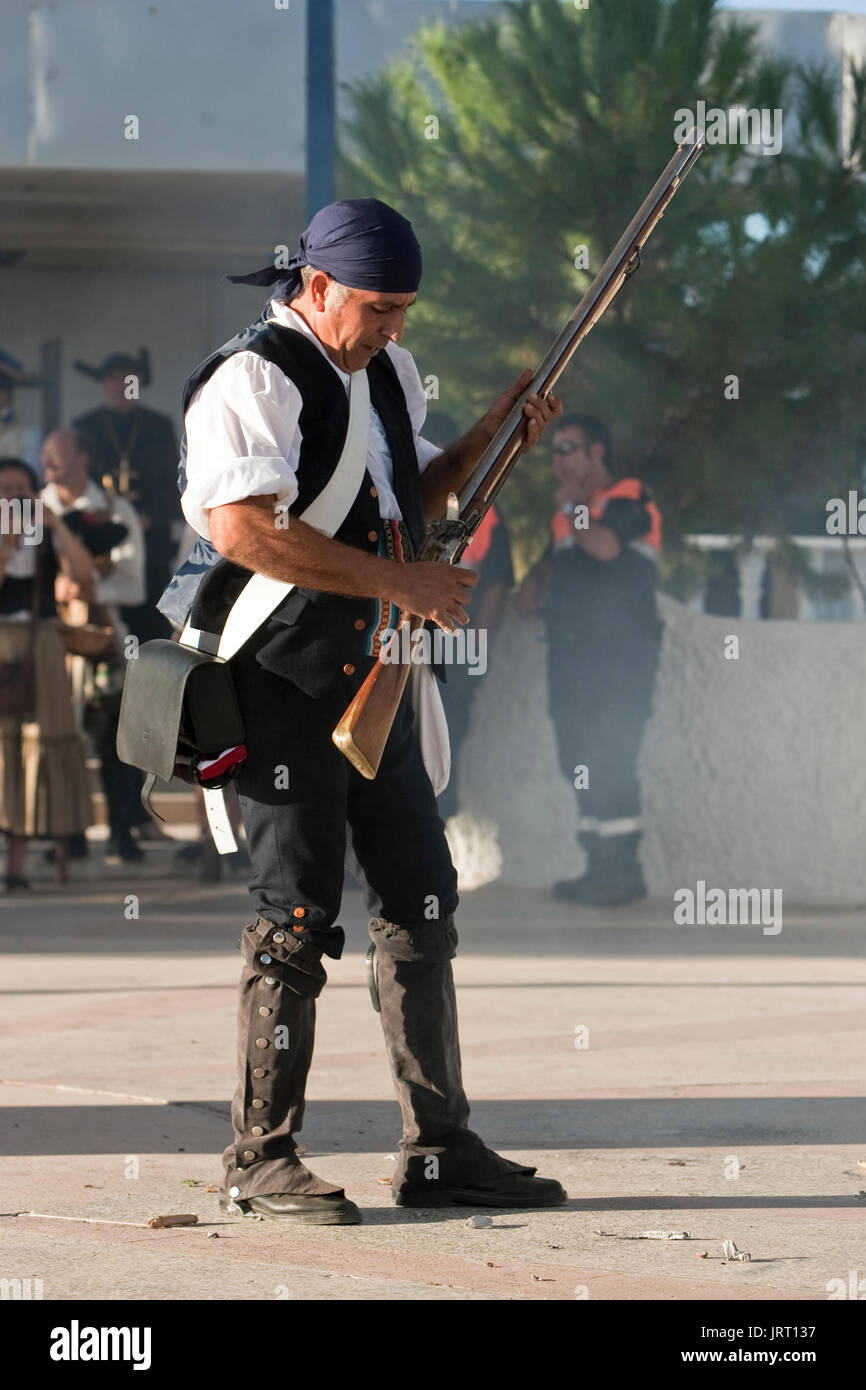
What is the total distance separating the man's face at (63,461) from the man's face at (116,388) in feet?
3.82

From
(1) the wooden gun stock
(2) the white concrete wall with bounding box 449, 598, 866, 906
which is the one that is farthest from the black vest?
(2) the white concrete wall with bounding box 449, 598, 866, 906

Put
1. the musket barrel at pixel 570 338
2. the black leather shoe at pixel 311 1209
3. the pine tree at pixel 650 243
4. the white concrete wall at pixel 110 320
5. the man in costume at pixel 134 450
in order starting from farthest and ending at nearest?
the white concrete wall at pixel 110 320 < the man in costume at pixel 134 450 < the pine tree at pixel 650 243 < the musket barrel at pixel 570 338 < the black leather shoe at pixel 311 1209

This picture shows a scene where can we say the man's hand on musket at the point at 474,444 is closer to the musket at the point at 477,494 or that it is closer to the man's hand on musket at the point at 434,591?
the musket at the point at 477,494

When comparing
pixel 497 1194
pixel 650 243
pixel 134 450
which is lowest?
pixel 497 1194

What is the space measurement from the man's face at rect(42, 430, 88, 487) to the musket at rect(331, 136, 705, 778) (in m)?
5.73

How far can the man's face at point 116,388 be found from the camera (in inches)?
437

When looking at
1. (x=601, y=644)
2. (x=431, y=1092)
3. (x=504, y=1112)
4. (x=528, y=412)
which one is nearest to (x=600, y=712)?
(x=601, y=644)

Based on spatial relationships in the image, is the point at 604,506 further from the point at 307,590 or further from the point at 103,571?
the point at 307,590

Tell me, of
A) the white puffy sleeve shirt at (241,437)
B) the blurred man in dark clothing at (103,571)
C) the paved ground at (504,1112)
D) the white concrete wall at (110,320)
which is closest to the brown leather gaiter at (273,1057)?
the paved ground at (504,1112)

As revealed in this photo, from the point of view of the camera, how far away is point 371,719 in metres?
3.91

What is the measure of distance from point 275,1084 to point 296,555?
38.0 inches

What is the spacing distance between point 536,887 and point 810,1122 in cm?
468

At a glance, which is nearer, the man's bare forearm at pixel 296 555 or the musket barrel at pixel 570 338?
the man's bare forearm at pixel 296 555
